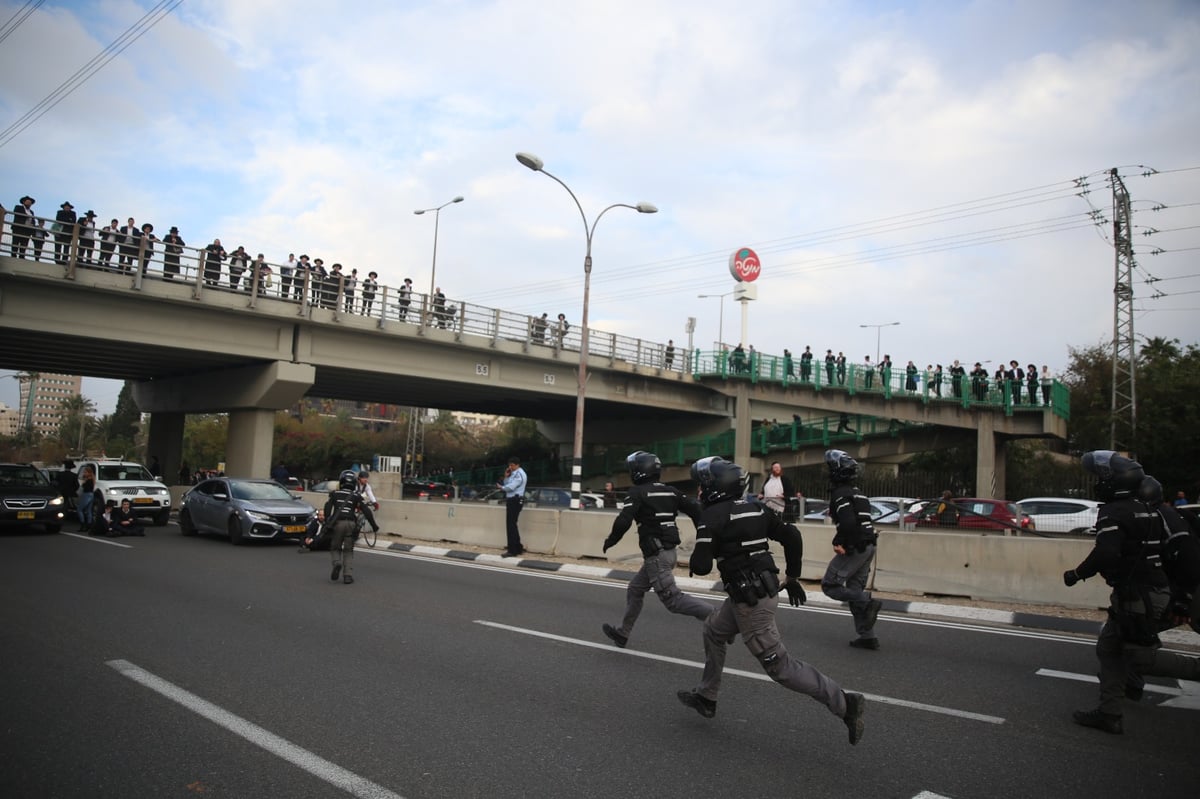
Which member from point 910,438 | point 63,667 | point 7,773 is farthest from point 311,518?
point 910,438

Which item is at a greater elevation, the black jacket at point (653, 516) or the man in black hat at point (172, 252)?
the man in black hat at point (172, 252)

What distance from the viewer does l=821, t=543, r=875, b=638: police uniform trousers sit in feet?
26.5

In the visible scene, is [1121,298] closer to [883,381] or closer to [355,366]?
[883,381]

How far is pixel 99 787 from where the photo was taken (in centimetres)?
412

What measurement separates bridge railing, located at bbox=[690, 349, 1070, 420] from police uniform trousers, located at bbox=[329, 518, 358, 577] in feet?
Result: 94.6

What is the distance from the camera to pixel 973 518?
17156 millimetres

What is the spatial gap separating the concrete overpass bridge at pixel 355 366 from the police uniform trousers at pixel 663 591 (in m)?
20.9

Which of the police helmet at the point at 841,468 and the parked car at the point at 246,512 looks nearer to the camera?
the police helmet at the point at 841,468

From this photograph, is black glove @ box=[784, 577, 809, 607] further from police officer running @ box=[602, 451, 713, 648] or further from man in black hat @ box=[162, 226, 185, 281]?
man in black hat @ box=[162, 226, 185, 281]

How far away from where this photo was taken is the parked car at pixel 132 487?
1977cm

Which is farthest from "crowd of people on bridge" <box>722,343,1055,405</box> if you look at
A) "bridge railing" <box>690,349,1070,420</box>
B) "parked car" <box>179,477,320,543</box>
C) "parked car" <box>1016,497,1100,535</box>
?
"parked car" <box>179,477,320,543</box>

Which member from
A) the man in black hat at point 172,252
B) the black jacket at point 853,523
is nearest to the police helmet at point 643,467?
the black jacket at point 853,523

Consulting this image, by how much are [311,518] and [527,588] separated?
784 centimetres

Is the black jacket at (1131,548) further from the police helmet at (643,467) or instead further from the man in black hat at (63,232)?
the man in black hat at (63,232)
